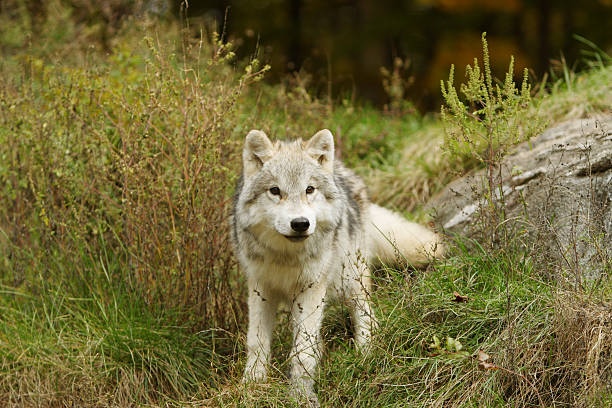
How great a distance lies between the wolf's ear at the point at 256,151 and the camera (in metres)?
4.18

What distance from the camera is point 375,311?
163 inches

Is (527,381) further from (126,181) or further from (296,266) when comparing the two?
(126,181)

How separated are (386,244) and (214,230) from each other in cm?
138

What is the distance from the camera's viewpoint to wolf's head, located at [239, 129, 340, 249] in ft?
12.6

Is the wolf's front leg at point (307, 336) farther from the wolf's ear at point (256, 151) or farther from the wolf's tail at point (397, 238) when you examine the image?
the wolf's ear at point (256, 151)

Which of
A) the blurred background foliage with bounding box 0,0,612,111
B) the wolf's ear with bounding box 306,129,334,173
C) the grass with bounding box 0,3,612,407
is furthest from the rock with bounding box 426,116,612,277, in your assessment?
the blurred background foliage with bounding box 0,0,612,111

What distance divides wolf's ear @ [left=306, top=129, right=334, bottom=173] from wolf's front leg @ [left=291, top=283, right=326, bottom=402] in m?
0.85

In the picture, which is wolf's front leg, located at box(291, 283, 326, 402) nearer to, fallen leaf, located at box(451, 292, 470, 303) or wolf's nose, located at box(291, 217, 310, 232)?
wolf's nose, located at box(291, 217, 310, 232)

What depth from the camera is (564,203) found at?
4328 millimetres

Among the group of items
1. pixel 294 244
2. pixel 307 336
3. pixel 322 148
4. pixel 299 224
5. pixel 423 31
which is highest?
pixel 322 148

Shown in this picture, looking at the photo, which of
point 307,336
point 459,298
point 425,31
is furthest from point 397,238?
point 425,31

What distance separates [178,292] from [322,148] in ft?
4.92

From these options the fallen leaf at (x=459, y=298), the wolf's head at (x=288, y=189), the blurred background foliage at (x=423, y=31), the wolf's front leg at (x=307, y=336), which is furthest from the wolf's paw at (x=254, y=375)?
the blurred background foliage at (x=423, y=31)

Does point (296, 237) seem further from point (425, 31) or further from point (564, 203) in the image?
point (425, 31)
